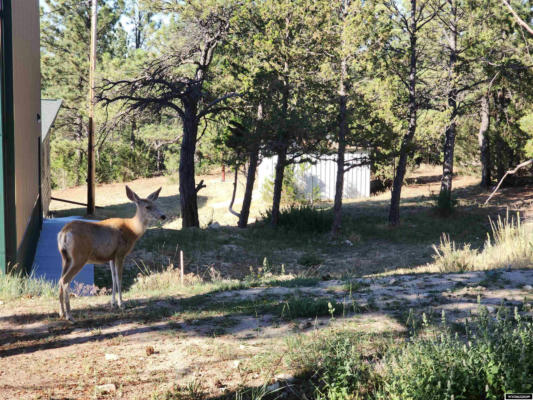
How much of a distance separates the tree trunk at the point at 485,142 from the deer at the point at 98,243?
26.0 m

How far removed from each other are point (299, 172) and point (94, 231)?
26832mm

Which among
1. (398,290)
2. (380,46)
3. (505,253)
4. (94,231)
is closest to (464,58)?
(380,46)

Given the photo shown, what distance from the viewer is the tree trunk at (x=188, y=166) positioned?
71.3 feet

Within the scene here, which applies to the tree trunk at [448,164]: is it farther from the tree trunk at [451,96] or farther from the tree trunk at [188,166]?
the tree trunk at [188,166]

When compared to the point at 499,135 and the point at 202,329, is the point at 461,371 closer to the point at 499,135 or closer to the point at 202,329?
the point at 202,329

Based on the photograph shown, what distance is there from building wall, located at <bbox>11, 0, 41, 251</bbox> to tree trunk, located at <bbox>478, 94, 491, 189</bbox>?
2210 centimetres

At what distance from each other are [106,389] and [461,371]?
309 cm

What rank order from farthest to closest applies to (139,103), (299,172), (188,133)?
(299,172) < (188,133) < (139,103)

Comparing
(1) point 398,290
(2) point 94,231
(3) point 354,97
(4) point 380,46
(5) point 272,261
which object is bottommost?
(5) point 272,261

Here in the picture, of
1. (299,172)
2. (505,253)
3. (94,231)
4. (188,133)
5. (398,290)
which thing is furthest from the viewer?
(299,172)

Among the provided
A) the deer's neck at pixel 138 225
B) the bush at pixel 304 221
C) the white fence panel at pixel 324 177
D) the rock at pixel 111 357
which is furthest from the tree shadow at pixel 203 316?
the white fence panel at pixel 324 177

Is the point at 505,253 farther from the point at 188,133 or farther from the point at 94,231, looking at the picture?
the point at 188,133

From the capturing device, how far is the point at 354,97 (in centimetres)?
2189

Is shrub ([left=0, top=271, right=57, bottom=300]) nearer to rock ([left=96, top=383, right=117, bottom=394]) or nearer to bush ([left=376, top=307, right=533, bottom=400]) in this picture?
rock ([left=96, top=383, right=117, bottom=394])
